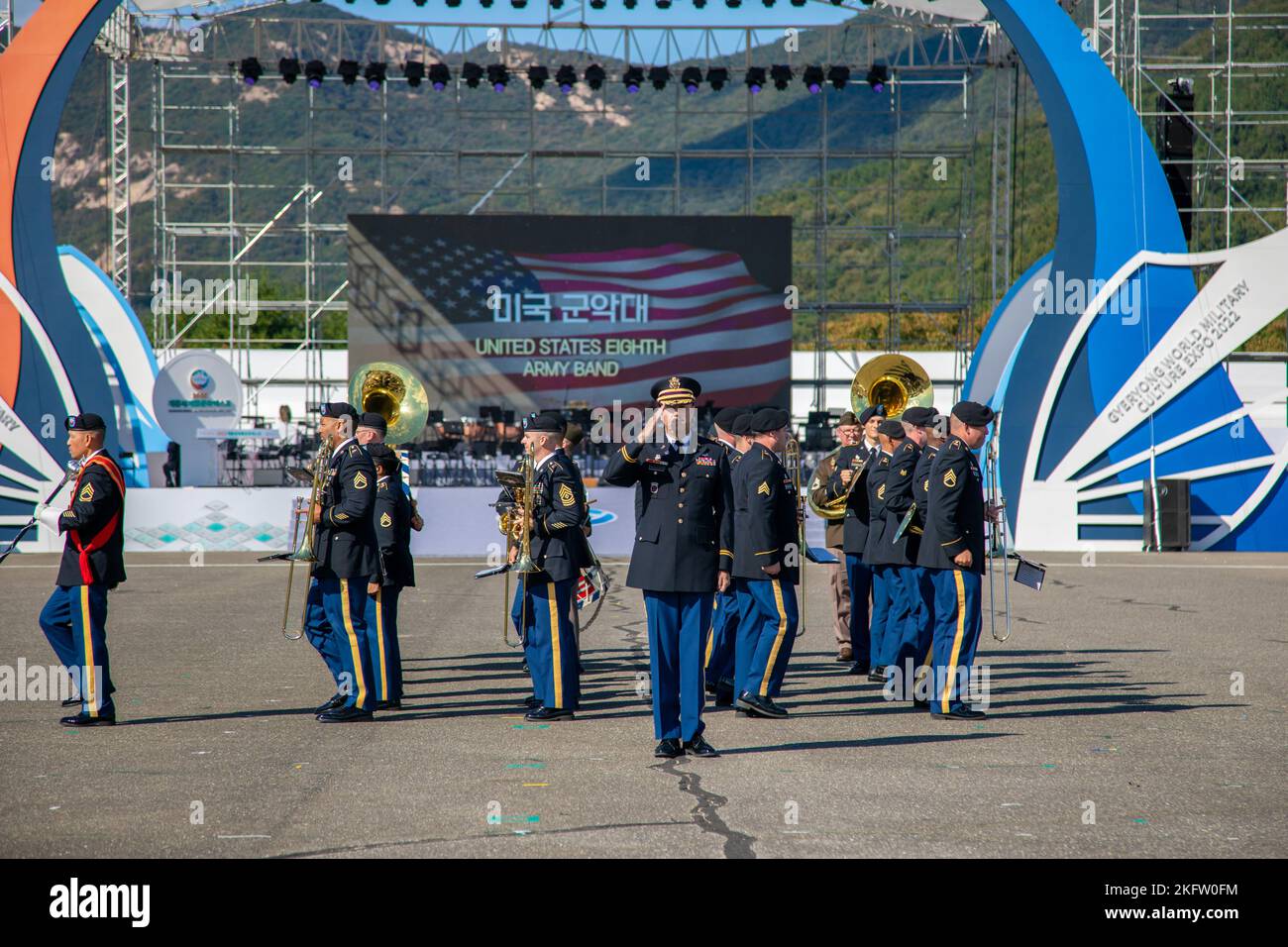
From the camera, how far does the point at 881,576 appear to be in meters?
10.9

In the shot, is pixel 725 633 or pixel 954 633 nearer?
pixel 954 633

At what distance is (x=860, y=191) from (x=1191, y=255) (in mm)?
51739

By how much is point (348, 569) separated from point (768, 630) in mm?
2646

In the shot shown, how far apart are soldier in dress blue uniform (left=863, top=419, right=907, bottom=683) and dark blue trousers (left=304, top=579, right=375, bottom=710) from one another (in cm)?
371

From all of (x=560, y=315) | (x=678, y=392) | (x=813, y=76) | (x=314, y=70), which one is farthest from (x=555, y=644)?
(x=813, y=76)

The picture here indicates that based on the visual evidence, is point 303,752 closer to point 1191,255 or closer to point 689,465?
point 689,465

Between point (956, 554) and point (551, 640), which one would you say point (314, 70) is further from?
point (956, 554)

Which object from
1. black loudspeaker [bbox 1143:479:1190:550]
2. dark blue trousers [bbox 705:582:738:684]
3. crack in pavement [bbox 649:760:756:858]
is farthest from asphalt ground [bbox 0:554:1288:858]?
black loudspeaker [bbox 1143:479:1190:550]

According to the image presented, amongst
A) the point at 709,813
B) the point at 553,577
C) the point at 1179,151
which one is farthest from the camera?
the point at 1179,151

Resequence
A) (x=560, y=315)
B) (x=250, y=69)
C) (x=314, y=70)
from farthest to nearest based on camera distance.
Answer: (x=560, y=315) < (x=250, y=69) < (x=314, y=70)

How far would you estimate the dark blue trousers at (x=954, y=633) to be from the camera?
357 inches

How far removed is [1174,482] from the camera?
2338 centimetres
